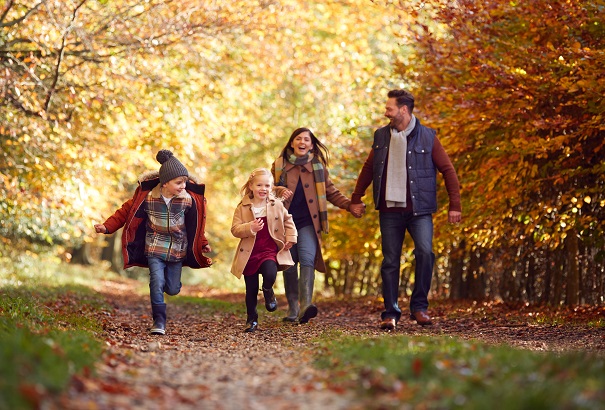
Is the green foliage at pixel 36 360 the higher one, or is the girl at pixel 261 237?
the girl at pixel 261 237

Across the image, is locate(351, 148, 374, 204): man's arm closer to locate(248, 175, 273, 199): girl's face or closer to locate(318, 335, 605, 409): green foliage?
locate(248, 175, 273, 199): girl's face

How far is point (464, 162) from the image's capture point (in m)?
11.9

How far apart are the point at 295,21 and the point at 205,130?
286cm

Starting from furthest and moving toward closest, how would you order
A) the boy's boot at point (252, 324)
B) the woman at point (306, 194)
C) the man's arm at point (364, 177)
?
the woman at point (306, 194) < the man's arm at point (364, 177) < the boy's boot at point (252, 324)

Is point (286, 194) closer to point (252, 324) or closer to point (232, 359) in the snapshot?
point (252, 324)

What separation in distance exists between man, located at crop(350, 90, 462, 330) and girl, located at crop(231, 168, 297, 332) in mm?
1044

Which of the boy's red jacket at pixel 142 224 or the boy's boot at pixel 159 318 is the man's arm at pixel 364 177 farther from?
the boy's boot at pixel 159 318

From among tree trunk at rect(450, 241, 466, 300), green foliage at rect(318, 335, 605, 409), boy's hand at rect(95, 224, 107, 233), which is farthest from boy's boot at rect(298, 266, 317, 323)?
tree trunk at rect(450, 241, 466, 300)

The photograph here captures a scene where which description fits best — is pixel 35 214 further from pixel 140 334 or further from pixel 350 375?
pixel 350 375

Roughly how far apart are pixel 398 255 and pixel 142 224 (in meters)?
2.71

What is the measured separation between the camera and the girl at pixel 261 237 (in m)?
8.57

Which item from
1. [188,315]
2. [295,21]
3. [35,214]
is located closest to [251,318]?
[188,315]

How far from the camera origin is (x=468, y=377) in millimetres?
4422

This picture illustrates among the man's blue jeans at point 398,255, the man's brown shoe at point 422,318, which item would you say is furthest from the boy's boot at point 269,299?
the man's brown shoe at point 422,318
